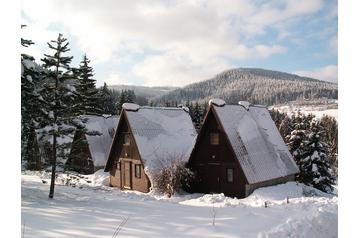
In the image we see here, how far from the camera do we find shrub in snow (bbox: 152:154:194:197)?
1702 cm

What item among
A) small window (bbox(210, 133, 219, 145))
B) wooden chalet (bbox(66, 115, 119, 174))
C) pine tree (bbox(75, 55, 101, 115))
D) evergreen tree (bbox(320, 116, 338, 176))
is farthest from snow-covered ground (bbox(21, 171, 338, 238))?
wooden chalet (bbox(66, 115, 119, 174))

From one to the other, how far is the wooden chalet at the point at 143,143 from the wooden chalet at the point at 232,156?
140 cm

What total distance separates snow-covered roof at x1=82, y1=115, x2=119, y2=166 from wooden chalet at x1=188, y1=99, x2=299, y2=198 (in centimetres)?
889

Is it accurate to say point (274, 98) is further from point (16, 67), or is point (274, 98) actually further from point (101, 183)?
point (101, 183)

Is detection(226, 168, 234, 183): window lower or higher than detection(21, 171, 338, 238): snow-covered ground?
lower

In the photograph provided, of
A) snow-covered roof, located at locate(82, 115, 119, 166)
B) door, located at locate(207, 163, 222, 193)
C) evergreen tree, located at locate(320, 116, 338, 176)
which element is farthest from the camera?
snow-covered roof, located at locate(82, 115, 119, 166)

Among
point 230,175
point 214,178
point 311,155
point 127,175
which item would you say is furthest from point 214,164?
point 311,155

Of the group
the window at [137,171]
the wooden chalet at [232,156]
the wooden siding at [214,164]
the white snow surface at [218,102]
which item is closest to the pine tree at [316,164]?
the wooden chalet at [232,156]

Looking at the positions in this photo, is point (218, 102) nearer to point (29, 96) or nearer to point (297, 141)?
point (297, 141)

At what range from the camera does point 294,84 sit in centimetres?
846

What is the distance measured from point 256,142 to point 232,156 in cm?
203

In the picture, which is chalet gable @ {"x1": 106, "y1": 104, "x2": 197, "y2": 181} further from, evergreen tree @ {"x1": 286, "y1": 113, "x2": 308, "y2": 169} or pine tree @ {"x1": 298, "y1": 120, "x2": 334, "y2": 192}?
pine tree @ {"x1": 298, "y1": 120, "x2": 334, "y2": 192}

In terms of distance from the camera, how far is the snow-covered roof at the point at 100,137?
24.8 metres
